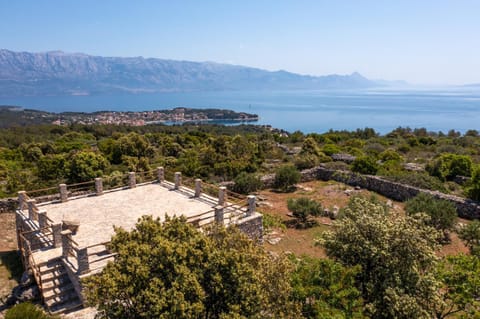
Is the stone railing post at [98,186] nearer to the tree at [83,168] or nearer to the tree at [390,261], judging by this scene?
the tree at [83,168]

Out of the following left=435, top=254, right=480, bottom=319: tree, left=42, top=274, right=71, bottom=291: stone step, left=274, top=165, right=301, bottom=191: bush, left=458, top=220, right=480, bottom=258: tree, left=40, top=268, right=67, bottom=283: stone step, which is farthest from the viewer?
left=274, top=165, right=301, bottom=191: bush

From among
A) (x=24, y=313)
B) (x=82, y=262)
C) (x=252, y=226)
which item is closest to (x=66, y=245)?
(x=82, y=262)

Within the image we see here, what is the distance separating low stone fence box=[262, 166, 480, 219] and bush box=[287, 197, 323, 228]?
6.16 metres

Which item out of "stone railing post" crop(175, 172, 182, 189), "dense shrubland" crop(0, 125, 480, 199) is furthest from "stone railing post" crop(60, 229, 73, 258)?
"dense shrubland" crop(0, 125, 480, 199)

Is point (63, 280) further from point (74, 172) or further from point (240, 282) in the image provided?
point (74, 172)

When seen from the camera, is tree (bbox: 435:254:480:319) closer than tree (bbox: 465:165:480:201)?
Yes

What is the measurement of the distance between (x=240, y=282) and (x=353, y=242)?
133 inches

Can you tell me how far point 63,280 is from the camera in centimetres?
1024

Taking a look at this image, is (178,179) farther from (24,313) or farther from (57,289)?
(24,313)

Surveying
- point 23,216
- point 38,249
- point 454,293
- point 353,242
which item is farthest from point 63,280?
point 454,293

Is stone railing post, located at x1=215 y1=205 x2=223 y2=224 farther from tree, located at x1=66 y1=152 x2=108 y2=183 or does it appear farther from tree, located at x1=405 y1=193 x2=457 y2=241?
tree, located at x1=66 y1=152 x2=108 y2=183

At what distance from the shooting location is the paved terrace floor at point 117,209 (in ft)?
40.8

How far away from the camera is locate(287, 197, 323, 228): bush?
1659 centimetres

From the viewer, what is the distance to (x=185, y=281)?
621 centimetres
